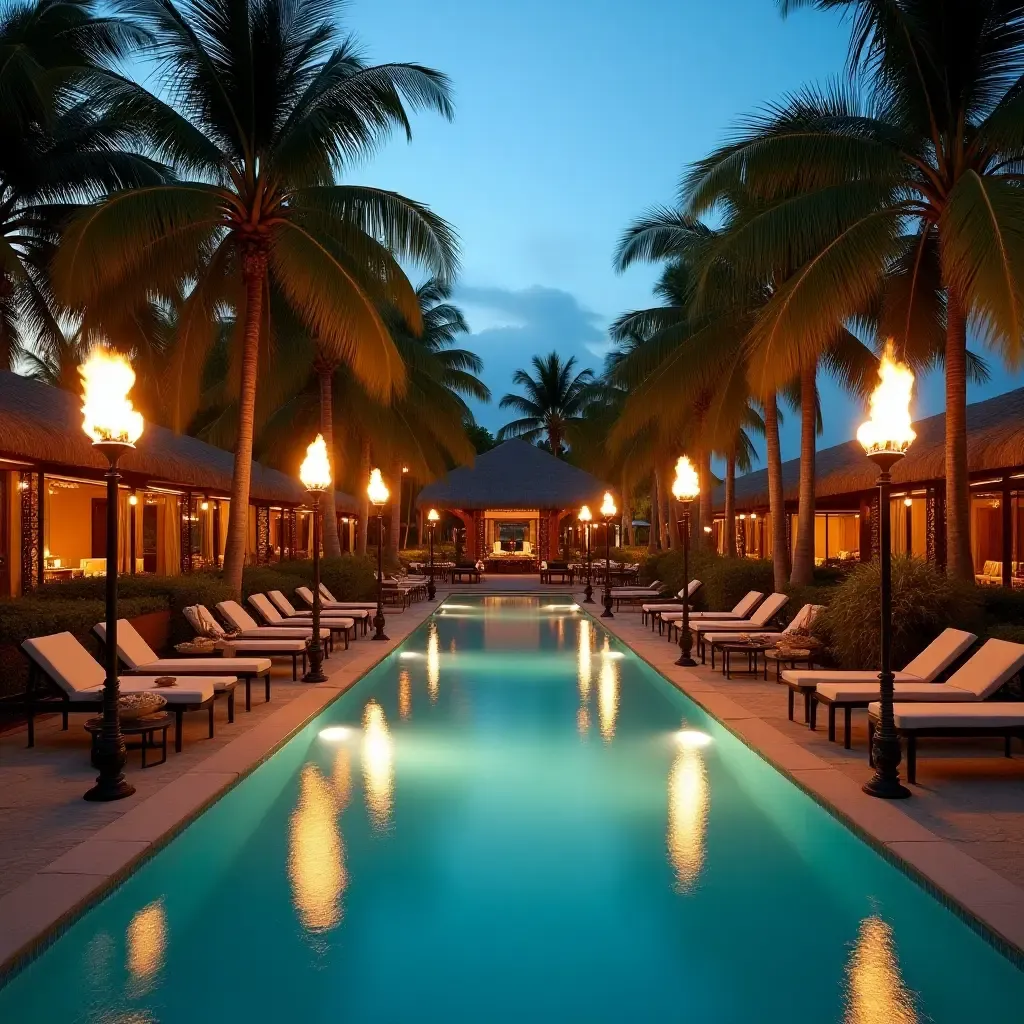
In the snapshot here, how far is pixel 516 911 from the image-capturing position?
500 centimetres

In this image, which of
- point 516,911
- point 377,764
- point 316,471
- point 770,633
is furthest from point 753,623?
point 516,911

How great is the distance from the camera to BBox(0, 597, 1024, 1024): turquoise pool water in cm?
405

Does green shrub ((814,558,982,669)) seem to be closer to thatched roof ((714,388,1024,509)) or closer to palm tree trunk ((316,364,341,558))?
thatched roof ((714,388,1024,509))

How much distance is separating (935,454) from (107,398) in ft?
54.7

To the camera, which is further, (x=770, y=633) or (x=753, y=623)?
(x=753, y=623)

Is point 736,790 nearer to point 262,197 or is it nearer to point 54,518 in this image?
point 262,197

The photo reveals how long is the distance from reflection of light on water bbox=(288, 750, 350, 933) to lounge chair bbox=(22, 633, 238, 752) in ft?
3.71

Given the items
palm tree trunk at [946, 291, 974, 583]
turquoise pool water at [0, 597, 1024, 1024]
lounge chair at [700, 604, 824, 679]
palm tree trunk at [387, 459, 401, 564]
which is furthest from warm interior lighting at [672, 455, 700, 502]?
palm tree trunk at [387, 459, 401, 564]

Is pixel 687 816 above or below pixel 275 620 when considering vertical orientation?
below

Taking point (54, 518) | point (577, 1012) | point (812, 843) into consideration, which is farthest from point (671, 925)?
point (54, 518)

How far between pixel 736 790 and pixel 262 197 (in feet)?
37.3

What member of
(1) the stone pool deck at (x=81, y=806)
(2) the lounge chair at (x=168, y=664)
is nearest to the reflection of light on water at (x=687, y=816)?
(1) the stone pool deck at (x=81, y=806)

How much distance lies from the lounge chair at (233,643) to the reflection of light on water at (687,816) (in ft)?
17.5

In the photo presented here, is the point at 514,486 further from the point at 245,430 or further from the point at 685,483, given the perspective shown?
the point at 245,430
